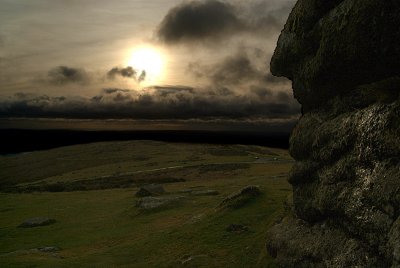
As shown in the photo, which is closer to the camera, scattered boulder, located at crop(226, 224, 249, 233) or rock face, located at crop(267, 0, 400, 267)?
rock face, located at crop(267, 0, 400, 267)

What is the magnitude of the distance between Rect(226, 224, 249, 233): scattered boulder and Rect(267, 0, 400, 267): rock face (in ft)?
37.6

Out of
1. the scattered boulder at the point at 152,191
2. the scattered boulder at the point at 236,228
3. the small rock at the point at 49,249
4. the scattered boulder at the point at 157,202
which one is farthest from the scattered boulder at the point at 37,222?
the scattered boulder at the point at 236,228

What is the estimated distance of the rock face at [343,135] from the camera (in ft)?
74.1

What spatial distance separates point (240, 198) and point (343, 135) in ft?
97.3

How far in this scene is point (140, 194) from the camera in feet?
309

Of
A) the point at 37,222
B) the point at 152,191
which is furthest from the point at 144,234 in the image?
the point at 152,191

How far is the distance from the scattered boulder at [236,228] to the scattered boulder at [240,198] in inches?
251

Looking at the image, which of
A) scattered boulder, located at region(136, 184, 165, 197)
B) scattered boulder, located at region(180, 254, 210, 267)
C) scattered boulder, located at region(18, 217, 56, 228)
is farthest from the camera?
scattered boulder, located at region(136, 184, 165, 197)

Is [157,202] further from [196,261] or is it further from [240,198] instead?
[196,261]

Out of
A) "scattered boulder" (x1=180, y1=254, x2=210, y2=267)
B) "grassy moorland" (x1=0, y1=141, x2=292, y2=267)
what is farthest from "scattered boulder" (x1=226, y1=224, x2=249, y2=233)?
"scattered boulder" (x1=180, y1=254, x2=210, y2=267)

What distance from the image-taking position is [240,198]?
55156 millimetres

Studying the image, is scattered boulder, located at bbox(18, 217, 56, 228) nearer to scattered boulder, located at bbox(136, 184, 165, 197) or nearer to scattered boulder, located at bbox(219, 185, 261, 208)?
scattered boulder, located at bbox(136, 184, 165, 197)

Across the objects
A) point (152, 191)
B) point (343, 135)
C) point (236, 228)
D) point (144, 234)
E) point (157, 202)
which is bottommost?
point (144, 234)

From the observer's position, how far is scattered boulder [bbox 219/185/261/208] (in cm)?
5397
